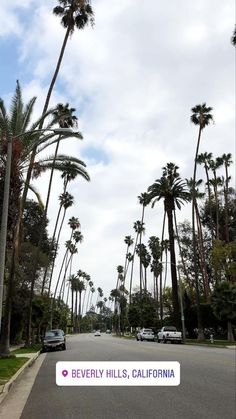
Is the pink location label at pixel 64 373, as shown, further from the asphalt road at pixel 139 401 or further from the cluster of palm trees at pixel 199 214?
the cluster of palm trees at pixel 199 214

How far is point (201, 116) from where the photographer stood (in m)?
52.4

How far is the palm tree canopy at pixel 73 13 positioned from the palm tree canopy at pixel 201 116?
80.7 feet

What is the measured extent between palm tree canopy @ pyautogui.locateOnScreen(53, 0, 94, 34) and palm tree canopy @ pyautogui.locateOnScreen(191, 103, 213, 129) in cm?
2459

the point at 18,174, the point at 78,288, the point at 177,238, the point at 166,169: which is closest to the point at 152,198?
the point at 166,169

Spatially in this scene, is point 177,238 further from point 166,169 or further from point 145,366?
point 145,366

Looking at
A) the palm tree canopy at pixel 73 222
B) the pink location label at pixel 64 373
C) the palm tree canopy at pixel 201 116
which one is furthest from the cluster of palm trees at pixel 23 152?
the palm tree canopy at pixel 73 222

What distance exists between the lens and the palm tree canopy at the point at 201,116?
2063 inches

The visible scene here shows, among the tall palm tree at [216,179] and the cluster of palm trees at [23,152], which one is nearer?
the cluster of palm trees at [23,152]

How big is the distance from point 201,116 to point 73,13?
2540 centimetres

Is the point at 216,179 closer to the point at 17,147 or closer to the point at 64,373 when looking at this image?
the point at 17,147

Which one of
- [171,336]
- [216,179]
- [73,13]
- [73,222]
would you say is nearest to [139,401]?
[73,13]

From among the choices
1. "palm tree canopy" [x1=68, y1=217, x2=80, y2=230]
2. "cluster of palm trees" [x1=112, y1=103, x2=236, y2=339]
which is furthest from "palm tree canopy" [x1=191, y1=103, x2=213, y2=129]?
"palm tree canopy" [x1=68, y1=217, x2=80, y2=230]

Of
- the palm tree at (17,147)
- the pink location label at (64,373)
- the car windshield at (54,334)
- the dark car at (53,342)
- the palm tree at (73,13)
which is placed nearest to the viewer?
the pink location label at (64,373)

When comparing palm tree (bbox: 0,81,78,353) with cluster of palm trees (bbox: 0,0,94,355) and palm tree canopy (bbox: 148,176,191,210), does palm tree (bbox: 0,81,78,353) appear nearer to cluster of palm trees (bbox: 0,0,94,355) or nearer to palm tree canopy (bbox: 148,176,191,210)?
cluster of palm trees (bbox: 0,0,94,355)
